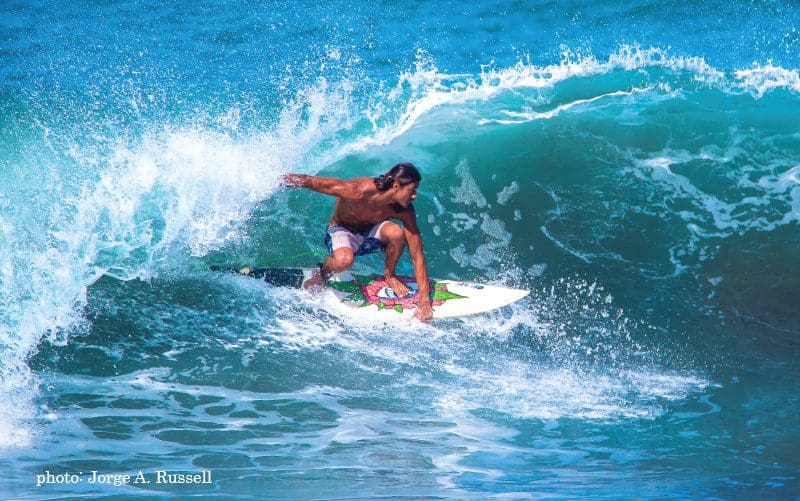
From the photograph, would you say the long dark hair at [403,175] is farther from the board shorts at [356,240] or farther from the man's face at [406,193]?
the board shorts at [356,240]

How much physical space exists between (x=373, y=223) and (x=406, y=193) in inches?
26.2

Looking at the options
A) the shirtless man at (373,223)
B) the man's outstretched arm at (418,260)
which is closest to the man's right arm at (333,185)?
the shirtless man at (373,223)

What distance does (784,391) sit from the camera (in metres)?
5.62

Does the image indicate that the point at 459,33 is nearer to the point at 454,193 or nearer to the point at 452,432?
the point at 454,193

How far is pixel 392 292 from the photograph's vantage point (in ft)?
21.0

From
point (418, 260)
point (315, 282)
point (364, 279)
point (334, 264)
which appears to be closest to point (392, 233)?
point (418, 260)

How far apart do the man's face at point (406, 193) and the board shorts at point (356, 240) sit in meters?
Answer: 0.49

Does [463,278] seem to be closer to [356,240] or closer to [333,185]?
[356,240]

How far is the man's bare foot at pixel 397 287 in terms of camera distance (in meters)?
6.38

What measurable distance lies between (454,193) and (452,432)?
4241 mm

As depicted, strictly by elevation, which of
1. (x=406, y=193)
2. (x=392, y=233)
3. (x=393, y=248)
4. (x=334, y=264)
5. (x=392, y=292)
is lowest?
(x=392, y=292)

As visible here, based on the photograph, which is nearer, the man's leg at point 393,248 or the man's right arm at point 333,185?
the man's right arm at point 333,185

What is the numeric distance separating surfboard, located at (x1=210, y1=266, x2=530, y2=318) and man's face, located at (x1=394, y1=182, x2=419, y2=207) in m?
1.06

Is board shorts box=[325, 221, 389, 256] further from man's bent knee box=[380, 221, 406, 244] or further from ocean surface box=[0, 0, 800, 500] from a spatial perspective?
ocean surface box=[0, 0, 800, 500]
